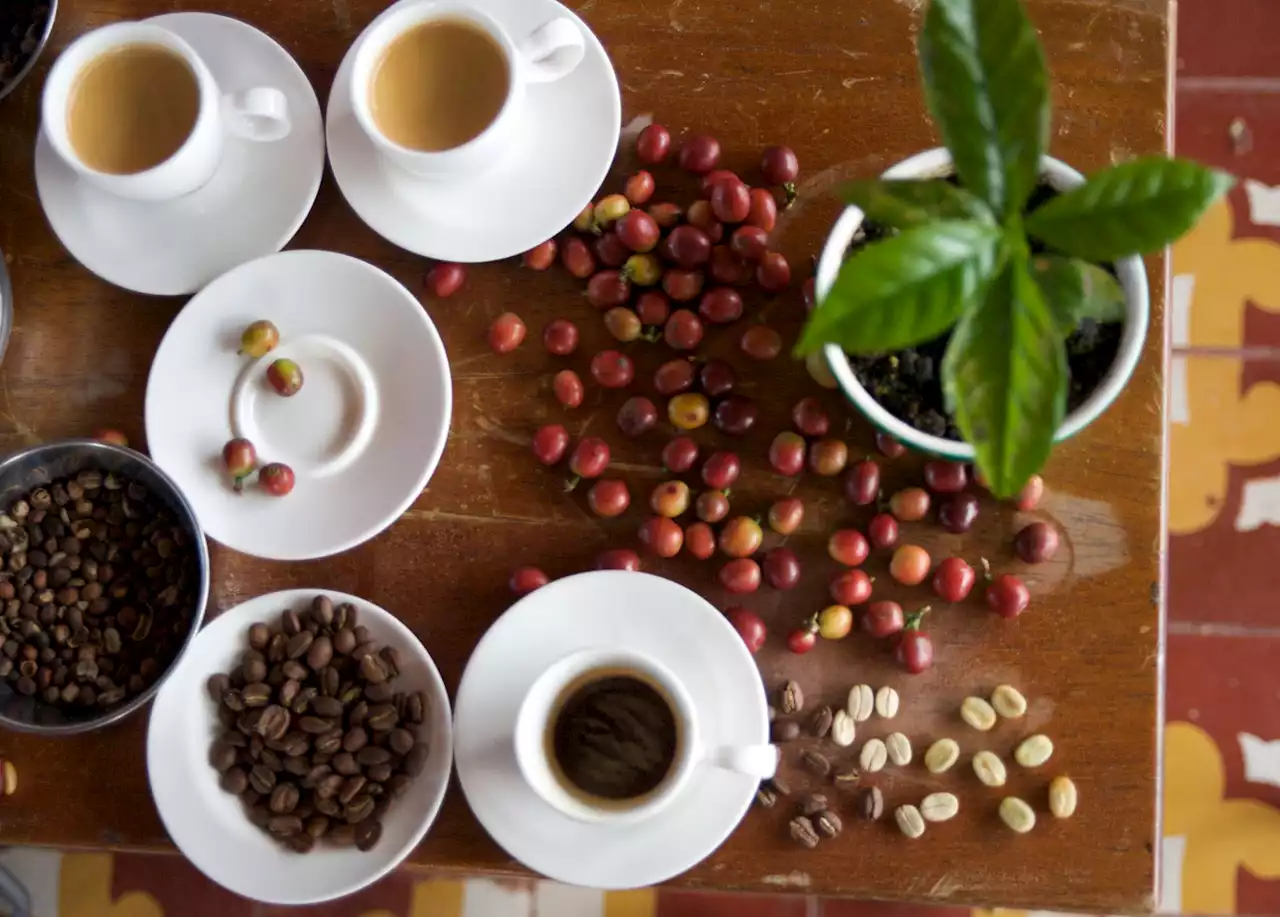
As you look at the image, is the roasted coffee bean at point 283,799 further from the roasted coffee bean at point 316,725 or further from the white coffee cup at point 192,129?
the white coffee cup at point 192,129

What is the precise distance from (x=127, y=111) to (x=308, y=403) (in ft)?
0.93

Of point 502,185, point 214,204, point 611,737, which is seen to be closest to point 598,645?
point 611,737

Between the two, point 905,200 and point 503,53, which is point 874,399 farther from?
point 503,53

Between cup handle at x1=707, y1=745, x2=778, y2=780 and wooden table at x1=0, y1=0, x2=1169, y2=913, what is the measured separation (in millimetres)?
132

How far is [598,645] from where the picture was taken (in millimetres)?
843

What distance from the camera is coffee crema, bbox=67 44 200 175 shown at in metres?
0.87

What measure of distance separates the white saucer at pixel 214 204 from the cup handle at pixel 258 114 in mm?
21

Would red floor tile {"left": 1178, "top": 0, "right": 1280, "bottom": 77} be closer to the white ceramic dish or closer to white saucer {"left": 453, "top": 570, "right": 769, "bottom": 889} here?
the white ceramic dish

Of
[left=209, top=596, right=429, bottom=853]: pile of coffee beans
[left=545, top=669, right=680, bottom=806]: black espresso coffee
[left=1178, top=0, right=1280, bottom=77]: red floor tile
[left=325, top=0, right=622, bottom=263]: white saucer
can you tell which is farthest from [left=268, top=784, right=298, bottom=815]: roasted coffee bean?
[left=1178, top=0, right=1280, bottom=77]: red floor tile

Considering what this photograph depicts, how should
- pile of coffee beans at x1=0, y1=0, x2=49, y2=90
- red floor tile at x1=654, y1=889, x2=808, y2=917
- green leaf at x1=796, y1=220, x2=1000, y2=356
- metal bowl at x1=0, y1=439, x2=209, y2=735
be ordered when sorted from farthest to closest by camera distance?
red floor tile at x1=654, y1=889, x2=808, y2=917
pile of coffee beans at x1=0, y1=0, x2=49, y2=90
metal bowl at x1=0, y1=439, x2=209, y2=735
green leaf at x1=796, y1=220, x2=1000, y2=356

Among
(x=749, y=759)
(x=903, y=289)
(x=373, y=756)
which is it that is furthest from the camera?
(x=373, y=756)

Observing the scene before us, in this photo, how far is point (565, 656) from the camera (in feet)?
2.74

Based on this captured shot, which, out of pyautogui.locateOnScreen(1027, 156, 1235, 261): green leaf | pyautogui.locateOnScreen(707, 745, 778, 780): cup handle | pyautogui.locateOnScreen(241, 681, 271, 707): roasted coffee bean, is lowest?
pyautogui.locateOnScreen(241, 681, 271, 707): roasted coffee bean

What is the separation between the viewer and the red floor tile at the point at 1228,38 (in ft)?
4.78
